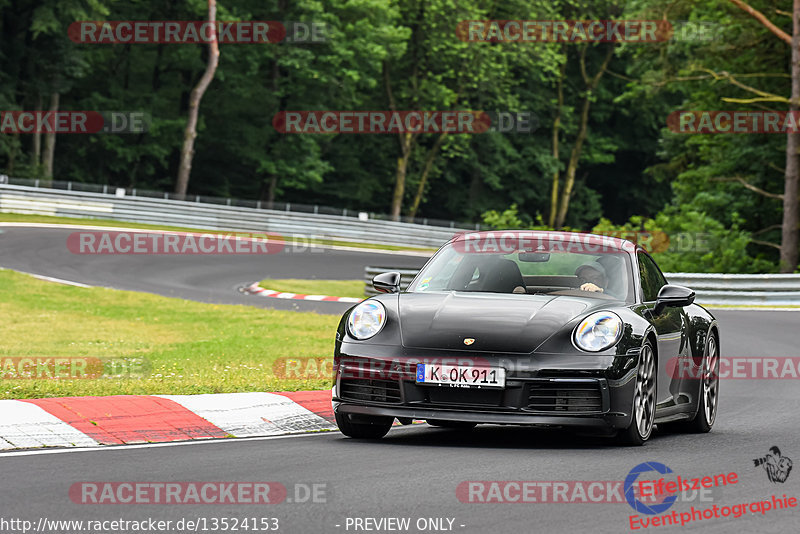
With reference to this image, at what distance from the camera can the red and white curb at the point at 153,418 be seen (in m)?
8.14

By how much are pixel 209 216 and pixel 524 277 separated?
38.2 m

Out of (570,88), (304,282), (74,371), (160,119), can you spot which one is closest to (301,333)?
(74,371)

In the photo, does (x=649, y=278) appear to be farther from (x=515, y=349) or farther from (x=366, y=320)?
(x=366, y=320)

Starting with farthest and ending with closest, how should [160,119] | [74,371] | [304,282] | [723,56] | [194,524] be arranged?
[160,119] < [723,56] < [304,282] < [74,371] < [194,524]

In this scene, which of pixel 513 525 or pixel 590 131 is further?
pixel 590 131

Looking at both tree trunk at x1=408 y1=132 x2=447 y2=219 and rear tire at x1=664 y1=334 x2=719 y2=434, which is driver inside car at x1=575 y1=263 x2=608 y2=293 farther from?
tree trunk at x1=408 y1=132 x2=447 y2=219

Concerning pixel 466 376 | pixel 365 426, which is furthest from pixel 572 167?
pixel 466 376

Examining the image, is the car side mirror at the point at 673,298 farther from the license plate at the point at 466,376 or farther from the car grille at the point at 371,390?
the car grille at the point at 371,390

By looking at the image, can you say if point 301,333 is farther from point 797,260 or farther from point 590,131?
point 590,131

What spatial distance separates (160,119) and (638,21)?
1075 inches

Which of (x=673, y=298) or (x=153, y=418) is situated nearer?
(x=153, y=418)

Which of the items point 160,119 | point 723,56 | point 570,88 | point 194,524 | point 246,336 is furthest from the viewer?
point 570,88

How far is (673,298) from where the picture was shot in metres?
9.03

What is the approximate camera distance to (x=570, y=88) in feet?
236
